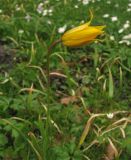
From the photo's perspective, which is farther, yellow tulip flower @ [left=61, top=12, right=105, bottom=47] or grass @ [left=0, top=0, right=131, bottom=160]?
grass @ [left=0, top=0, right=131, bottom=160]

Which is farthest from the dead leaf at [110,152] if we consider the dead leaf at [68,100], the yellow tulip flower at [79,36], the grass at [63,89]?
the yellow tulip flower at [79,36]

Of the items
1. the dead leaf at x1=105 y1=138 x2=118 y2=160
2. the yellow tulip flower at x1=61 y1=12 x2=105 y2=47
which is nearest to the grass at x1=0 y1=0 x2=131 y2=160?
the dead leaf at x1=105 y1=138 x2=118 y2=160

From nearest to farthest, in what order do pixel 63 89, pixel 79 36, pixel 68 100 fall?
1. pixel 79 36
2. pixel 68 100
3. pixel 63 89

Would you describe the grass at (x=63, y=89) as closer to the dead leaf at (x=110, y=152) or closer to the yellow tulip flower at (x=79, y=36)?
the dead leaf at (x=110, y=152)

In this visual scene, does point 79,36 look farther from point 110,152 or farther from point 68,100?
point 68,100

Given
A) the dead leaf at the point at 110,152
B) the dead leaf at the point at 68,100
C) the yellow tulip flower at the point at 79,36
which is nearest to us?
the yellow tulip flower at the point at 79,36

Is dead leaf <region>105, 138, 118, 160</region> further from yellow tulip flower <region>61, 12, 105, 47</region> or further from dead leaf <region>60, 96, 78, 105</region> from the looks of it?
yellow tulip flower <region>61, 12, 105, 47</region>

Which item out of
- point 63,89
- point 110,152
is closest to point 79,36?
point 110,152

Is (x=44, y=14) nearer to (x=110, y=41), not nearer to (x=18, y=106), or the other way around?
(x=110, y=41)

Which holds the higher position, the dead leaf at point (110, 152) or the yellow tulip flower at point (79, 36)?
the yellow tulip flower at point (79, 36)
